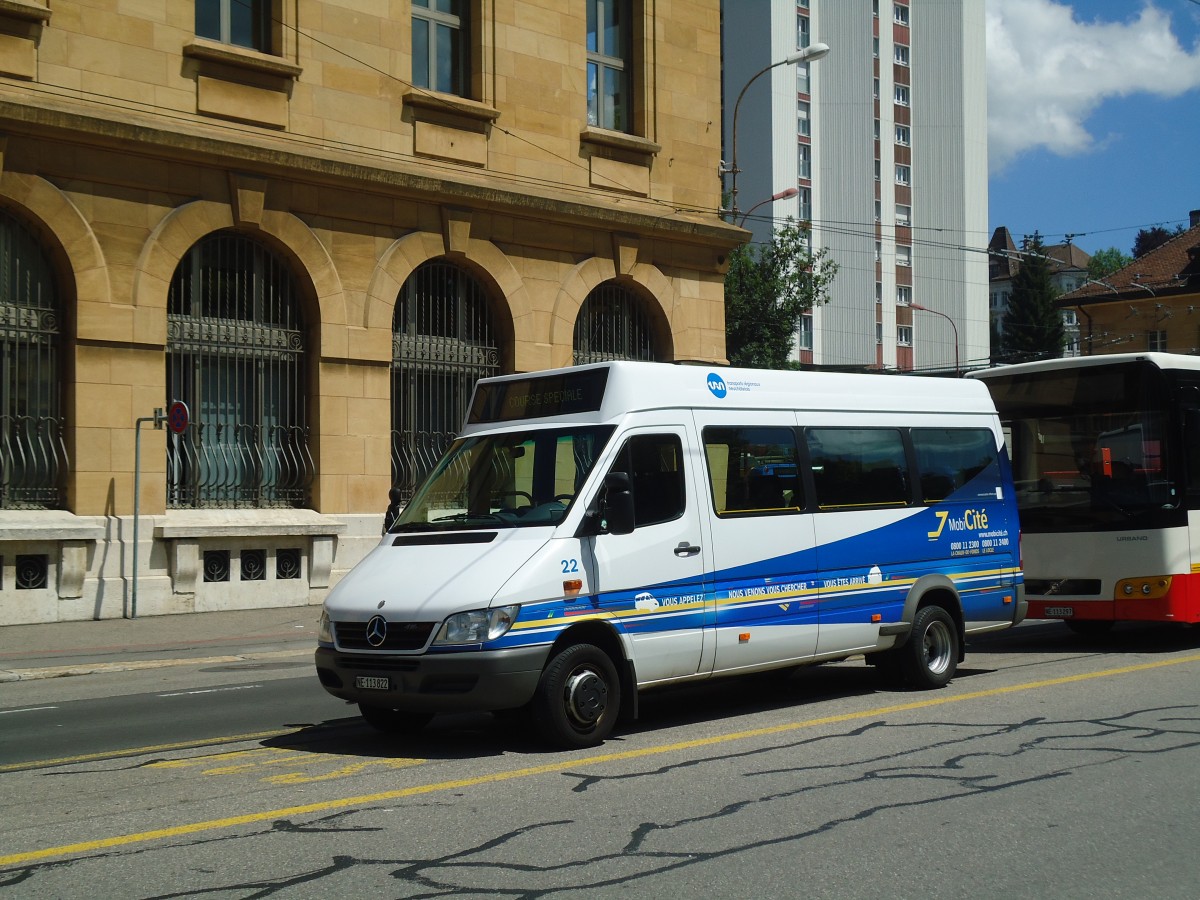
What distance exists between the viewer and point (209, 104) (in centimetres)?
1964

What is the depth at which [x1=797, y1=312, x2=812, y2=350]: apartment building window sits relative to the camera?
70.6 m

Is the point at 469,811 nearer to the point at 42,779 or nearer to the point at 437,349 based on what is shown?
the point at 42,779

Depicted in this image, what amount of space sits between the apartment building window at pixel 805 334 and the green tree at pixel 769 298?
17991 mm

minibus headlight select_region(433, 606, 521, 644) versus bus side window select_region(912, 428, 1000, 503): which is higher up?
bus side window select_region(912, 428, 1000, 503)

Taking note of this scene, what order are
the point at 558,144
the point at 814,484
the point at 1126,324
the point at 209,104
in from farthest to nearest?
the point at 1126,324
the point at 558,144
the point at 209,104
the point at 814,484

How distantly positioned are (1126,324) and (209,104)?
5300 centimetres

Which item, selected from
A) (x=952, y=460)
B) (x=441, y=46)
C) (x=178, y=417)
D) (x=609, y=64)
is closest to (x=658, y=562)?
(x=952, y=460)

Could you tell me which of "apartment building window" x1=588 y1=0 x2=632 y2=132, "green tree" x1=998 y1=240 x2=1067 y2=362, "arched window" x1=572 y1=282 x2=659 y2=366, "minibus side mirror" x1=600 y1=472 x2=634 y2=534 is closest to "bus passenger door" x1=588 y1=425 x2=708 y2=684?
"minibus side mirror" x1=600 y1=472 x2=634 y2=534

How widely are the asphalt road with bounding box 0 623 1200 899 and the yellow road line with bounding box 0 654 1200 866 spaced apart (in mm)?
25

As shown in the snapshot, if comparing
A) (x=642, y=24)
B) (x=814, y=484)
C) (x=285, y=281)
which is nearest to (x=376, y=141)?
(x=285, y=281)

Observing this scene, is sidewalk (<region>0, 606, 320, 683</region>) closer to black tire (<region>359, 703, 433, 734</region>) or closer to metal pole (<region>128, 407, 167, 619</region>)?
metal pole (<region>128, 407, 167, 619</region>)

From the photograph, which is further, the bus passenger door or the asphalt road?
the bus passenger door

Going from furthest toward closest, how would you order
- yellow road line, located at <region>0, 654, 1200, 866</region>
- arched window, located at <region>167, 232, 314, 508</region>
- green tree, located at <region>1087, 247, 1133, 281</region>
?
green tree, located at <region>1087, 247, 1133, 281</region>, arched window, located at <region>167, 232, 314, 508</region>, yellow road line, located at <region>0, 654, 1200, 866</region>

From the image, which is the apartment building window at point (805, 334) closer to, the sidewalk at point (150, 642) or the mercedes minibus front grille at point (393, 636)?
the sidewalk at point (150, 642)
